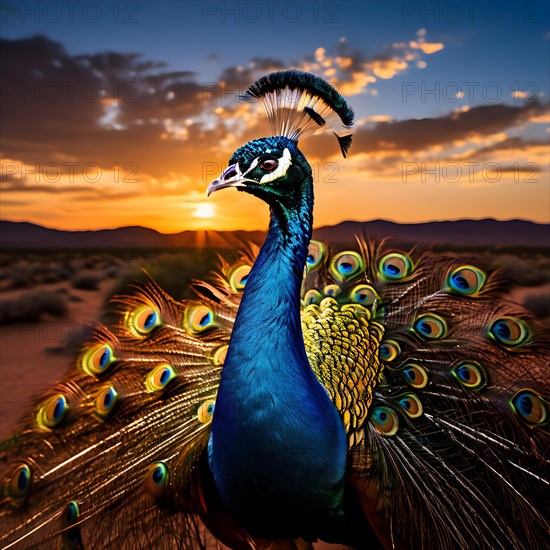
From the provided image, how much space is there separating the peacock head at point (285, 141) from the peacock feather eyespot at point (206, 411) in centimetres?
120

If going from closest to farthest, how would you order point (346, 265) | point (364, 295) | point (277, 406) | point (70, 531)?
point (277, 406) → point (70, 531) → point (364, 295) → point (346, 265)

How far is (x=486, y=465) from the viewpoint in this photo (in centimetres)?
248

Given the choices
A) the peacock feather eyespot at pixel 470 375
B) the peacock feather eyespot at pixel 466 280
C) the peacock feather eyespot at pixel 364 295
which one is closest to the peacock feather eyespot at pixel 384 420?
the peacock feather eyespot at pixel 470 375

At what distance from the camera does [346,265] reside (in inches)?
130

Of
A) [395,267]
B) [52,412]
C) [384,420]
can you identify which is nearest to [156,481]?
[52,412]

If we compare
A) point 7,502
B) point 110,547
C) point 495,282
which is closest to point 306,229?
point 495,282

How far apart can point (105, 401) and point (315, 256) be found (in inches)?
62.9

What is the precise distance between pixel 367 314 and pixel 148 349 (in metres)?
1.33

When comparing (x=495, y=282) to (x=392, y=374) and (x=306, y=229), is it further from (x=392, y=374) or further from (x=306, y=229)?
(x=306, y=229)

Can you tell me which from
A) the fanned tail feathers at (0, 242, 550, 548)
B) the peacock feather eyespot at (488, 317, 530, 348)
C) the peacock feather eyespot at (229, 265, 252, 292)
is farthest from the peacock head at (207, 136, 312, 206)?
the peacock feather eyespot at (488, 317, 530, 348)

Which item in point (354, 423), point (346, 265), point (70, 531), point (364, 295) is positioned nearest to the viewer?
point (354, 423)

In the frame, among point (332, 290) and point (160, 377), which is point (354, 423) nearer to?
point (332, 290)

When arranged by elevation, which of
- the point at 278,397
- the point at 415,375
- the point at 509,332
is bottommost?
the point at 415,375

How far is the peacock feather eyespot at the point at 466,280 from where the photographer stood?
301 cm
